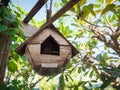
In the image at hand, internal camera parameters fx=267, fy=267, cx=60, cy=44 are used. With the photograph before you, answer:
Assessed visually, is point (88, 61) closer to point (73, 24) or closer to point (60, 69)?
point (73, 24)

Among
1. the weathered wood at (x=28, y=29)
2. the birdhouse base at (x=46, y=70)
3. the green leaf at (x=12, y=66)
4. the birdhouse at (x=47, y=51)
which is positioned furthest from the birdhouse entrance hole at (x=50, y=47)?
the green leaf at (x=12, y=66)

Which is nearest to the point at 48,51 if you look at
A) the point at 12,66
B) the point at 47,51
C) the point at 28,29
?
the point at 47,51

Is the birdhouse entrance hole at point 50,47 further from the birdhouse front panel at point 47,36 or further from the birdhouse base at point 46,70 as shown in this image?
the birdhouse base at point 46,70

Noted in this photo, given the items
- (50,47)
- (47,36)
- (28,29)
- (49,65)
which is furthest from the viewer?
(28,29)

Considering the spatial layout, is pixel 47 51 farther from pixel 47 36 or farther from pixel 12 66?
pixel 12 66

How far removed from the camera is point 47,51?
5.94ft

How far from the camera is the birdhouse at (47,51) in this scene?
166cm

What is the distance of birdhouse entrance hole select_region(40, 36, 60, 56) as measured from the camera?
5.94 ft

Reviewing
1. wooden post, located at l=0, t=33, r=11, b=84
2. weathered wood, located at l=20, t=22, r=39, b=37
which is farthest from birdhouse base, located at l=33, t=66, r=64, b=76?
wooden post, located at l=0, t=33, r=11, b=84

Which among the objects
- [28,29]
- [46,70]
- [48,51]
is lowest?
[46,70]

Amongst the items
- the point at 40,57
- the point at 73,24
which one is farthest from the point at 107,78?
the point at 73,24

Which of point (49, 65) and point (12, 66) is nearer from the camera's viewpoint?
point (49, 65)

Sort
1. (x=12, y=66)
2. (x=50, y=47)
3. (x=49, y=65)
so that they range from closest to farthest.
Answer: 1. (x=49, y=65)
2. (x=50, y=47)
3. (x=12, y=66)

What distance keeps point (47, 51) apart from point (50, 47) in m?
0.06
